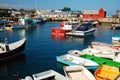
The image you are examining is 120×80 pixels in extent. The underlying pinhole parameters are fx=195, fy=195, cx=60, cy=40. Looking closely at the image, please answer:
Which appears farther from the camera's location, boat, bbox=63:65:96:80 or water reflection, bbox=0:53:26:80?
water reflection, bbox=0:53:26:80

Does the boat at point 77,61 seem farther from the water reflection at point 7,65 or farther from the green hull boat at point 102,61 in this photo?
the water reflection at point 7,65

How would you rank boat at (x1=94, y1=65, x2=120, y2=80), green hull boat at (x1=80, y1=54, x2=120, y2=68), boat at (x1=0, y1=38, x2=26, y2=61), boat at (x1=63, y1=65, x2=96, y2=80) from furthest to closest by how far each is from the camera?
boat at (x1=0, y1=38, x2=26, y2=61)
green hull boat at (x1=80, y1=54, x2=120, y2=68)
boat at (x1=94, y1=65, x2=120, y2=80)
boat at (x1=63, y1=65, x2=96, y2=80)

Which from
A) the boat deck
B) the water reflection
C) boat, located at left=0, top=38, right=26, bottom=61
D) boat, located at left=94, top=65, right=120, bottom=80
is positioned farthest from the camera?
boat, located at left=0, top=38, right=26, bottom=61

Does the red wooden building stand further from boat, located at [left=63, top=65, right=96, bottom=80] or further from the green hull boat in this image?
boat, located at [left=63, top=65, right=96, bottom=80]

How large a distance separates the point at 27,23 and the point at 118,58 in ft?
162

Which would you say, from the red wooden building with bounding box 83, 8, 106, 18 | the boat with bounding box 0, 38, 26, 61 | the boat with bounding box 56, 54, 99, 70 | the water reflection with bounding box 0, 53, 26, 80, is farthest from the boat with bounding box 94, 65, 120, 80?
the red wooden building with bounding box 83, 8, 106, 18

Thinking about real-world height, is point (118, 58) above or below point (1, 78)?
above

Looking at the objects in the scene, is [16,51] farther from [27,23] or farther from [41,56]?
[27,23]

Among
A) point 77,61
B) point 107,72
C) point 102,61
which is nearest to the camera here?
point 107,72

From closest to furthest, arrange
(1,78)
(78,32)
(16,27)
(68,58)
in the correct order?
(1,78) < (68,58) < (78,32) < (16,27)

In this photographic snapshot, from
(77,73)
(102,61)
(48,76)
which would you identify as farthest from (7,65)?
(102,61)

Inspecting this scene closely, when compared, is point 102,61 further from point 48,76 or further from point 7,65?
point 7,65

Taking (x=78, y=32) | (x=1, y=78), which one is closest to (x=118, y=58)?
(x=1, y=78)

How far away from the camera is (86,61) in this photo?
20.4 metres
